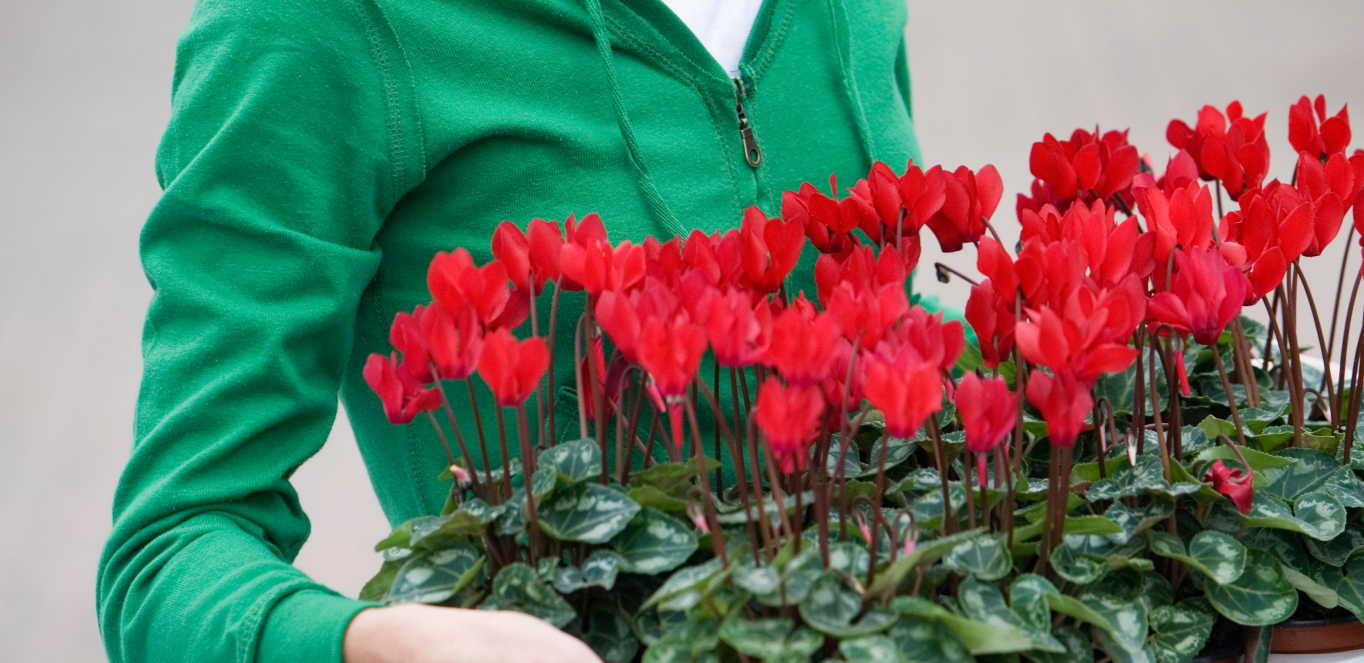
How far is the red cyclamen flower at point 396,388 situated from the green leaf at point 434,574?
6 cm

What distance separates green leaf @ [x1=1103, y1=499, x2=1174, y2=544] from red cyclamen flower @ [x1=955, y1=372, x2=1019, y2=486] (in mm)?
110

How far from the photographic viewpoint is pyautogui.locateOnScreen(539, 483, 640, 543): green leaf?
412 mm

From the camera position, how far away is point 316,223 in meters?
0.57

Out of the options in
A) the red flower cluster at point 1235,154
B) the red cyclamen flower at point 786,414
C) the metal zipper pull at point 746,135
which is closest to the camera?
the red cyclamen flower at point 786,414

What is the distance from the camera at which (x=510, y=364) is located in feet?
1.26

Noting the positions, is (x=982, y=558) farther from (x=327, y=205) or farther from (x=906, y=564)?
(x=327, y=205)

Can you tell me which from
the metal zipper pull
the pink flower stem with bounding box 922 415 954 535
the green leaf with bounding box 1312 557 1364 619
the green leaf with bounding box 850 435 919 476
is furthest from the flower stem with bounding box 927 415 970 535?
the metal zipper pull

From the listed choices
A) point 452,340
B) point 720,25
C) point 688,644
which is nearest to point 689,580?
point 688,644

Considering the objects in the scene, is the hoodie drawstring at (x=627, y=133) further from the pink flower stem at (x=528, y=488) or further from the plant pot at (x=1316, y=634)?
the plant pot at (x=1316, y=634)

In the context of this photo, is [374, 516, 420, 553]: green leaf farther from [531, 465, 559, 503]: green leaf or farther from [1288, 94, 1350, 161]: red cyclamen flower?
[1288, 94, 1350, 161]: red cyclamen flower

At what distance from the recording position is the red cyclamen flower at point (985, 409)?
1.22 ft

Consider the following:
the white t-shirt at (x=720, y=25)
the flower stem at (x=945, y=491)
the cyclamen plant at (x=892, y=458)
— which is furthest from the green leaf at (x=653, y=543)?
the white t-shirt at (x=720, y=25)

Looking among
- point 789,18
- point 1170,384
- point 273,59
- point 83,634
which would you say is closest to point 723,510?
point 1170,384

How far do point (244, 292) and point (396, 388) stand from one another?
16 centimetres
